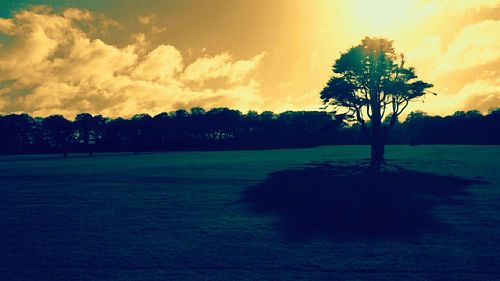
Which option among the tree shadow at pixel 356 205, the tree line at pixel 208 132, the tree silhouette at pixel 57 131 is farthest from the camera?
the tree line at pixel 208 132

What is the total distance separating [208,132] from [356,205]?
140 meters

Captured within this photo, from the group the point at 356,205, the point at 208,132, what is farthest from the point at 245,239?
the point at 208,132

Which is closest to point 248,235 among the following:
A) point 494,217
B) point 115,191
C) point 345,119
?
point 494,217

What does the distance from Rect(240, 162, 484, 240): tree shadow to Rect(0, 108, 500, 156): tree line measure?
103 m

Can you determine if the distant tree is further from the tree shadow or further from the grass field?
the grass field

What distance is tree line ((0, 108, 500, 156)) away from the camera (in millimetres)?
128625

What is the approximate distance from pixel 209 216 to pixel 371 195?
7618 mm

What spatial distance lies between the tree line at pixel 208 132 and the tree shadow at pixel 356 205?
10292cm

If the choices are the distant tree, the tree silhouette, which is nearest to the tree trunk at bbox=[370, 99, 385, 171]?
the tree silhouette

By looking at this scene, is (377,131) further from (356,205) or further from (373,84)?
(356,205)

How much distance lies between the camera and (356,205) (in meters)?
13.1

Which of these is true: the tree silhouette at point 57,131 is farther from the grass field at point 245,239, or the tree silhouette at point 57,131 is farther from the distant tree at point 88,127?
the grass field at point 245,239

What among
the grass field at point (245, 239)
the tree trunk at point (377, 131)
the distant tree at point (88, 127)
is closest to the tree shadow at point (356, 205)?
the grass field at point (245, 239)

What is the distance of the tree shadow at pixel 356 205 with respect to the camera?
952 centimetres
